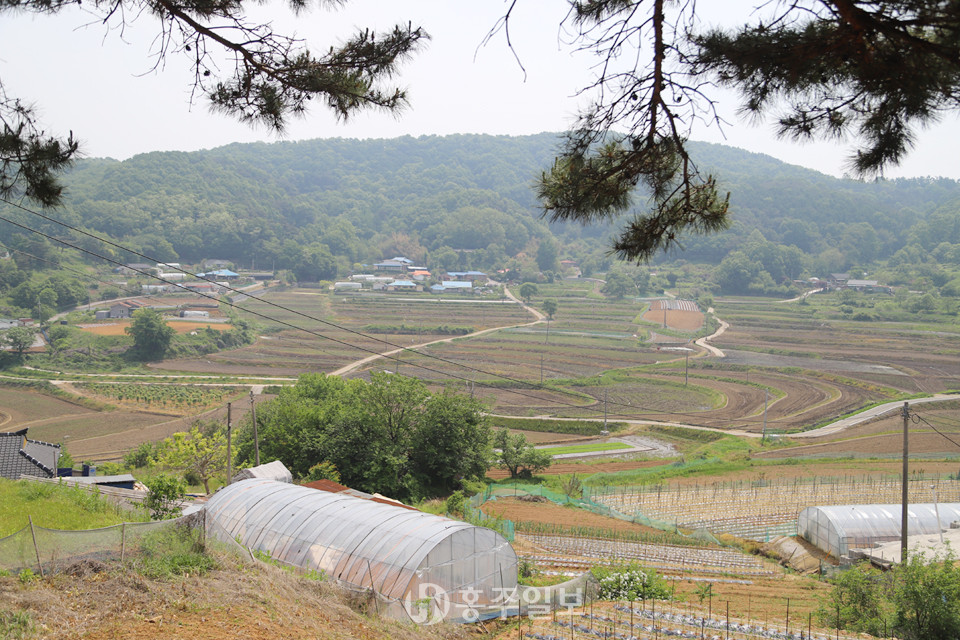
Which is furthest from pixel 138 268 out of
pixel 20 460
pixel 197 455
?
pixel 197 455

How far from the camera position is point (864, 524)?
16.3 m

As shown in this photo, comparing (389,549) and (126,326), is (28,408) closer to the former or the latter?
(126,326)

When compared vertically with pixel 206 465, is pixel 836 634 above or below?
above

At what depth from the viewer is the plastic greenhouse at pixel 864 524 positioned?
16078 mm

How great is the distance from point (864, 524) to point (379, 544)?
12.9m

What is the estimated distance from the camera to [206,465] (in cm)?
2169

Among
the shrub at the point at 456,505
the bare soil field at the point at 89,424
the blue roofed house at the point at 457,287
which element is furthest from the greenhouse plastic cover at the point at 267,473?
the blue roofed house at the point at 457,287

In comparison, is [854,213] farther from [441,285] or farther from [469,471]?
[469,471]

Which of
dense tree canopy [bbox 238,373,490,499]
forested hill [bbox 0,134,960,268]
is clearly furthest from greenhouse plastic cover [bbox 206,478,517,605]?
forested hill [bbox 0,134,960,268]

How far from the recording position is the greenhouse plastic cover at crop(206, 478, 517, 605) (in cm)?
880

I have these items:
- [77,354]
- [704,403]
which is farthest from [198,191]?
[704,403]

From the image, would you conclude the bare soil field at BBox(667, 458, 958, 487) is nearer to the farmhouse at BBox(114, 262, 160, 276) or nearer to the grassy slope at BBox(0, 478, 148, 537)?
the grassy slope at BBox(0, 478, 148, 537)

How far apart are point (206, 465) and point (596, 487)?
13.4m

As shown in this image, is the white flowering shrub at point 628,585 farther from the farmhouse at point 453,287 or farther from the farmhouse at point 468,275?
the farmhouse at point 468,275
